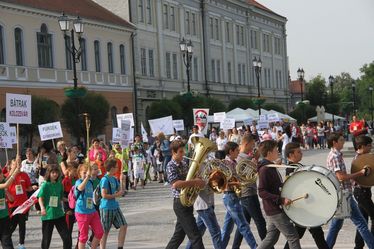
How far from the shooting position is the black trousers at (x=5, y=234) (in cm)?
1042

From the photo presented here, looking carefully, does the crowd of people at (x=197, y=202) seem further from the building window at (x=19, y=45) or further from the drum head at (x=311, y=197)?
the building window at (x=19, y=45)

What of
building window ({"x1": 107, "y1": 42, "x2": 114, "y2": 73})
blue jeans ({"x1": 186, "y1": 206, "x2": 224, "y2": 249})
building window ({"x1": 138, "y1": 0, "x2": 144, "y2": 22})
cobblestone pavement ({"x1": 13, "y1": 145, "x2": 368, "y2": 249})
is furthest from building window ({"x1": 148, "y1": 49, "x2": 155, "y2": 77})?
blue jeans ({"x1": 186, "y1": 206, "x2": 224, "y2": 249})

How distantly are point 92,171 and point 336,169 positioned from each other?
3.44 meters

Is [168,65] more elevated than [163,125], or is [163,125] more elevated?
[168,65]

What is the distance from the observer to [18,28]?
131ft

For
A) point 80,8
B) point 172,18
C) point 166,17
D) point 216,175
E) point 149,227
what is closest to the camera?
point 216,175

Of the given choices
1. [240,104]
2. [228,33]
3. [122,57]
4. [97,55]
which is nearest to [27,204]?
[97,55]

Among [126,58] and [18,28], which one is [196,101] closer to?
[126,58]

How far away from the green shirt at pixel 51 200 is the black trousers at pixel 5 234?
0.59 metres

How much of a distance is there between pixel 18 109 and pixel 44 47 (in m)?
27.9

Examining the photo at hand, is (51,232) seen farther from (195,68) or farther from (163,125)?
(195,68)

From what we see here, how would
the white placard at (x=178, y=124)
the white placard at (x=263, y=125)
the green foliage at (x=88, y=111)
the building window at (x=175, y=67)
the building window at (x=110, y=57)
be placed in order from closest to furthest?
the white placard at (x=178, y=124), the green foliage at (x=88, y=111), the white placard at (x=263, y=125), the building window at (x=110, y=57), the building window at (x=175, y=67)

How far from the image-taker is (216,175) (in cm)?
964

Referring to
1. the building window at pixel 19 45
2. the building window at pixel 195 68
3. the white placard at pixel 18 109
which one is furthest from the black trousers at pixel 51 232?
the building window at pixel 195 68
